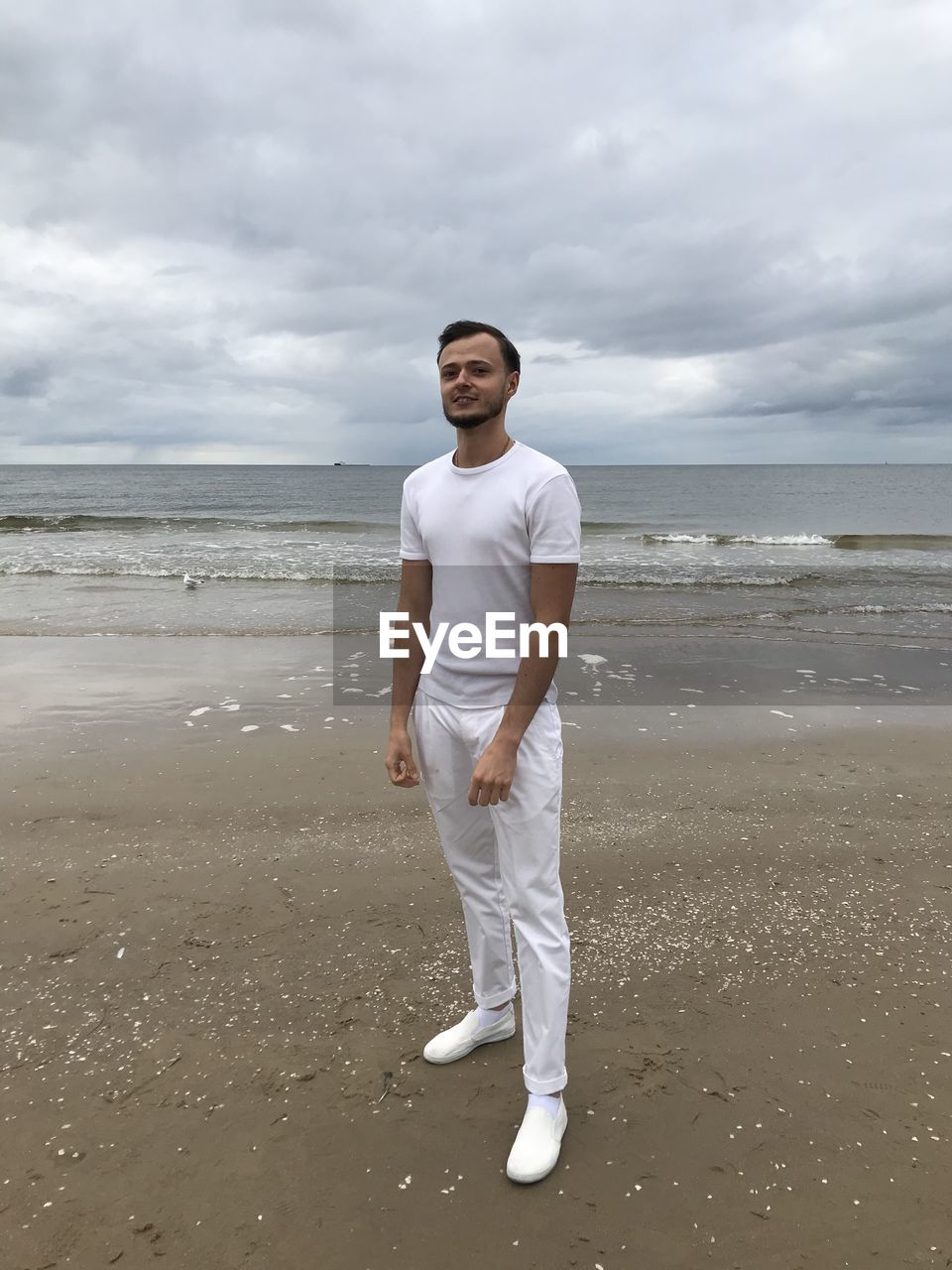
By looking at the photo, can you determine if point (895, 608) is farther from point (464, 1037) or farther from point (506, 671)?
point (506, 671)

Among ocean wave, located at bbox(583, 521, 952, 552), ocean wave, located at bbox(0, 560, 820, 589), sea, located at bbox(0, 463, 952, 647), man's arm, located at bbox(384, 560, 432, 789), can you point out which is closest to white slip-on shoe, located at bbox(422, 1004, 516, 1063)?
man's arm, located at bbox(384, 560, 432, 789)

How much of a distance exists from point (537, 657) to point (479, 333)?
3.29ft

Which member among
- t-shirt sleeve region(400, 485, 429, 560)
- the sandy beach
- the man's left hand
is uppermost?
t-shirt sleeve region(400, 485, 429, 560)

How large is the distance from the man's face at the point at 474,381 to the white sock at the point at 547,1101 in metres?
2.09

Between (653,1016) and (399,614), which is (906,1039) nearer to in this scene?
(653,1016)

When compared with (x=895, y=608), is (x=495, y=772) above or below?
above

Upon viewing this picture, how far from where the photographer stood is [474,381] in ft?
7.54

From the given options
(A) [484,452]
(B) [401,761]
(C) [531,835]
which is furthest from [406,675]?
(A) [484,452]

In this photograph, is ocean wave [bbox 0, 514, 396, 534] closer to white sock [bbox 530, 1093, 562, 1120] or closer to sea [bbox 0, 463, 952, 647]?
sea [bbox 0, 463, 952, 647]

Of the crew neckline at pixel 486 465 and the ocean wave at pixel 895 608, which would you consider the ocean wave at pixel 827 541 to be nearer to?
the ocean wave at pixel 895 608

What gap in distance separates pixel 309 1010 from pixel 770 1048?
173cm

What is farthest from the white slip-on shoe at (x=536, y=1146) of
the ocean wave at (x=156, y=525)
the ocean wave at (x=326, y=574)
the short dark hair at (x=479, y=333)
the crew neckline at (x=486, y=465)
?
the ocean wave at (x=156, y=525)

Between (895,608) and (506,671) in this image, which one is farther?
(895,608)

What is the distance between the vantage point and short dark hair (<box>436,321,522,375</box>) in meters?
2.34
